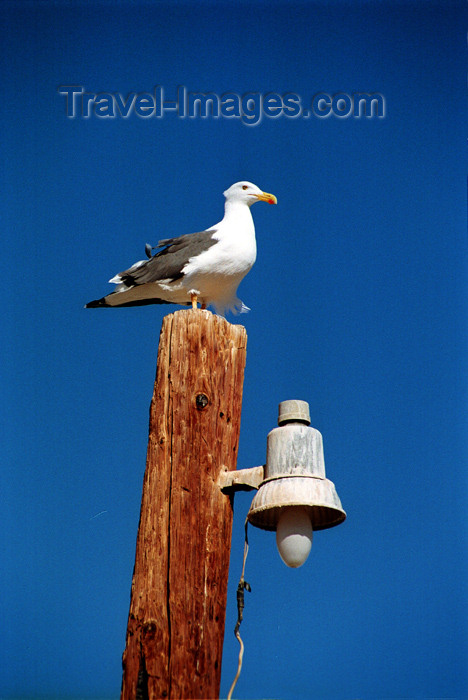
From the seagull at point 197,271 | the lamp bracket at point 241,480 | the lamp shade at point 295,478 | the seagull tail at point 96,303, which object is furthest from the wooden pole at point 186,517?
the seagull tail at point 96,303

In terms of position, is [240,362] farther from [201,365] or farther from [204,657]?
[204,657]

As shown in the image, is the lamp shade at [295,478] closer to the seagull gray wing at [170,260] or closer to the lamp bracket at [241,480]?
the lamp bracket at [241,480]

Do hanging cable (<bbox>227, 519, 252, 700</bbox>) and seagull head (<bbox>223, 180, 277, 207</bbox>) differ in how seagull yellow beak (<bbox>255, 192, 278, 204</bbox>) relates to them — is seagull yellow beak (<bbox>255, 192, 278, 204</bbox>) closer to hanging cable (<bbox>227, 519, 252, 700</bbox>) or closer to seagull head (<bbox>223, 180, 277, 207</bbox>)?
seagull head (<bbox>223, 180, 277, 207</bbox>)

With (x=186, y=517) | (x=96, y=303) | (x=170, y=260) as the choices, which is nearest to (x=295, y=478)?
(x=186, y=517)

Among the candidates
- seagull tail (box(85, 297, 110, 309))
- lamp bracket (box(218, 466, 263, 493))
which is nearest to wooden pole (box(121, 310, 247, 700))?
lamp bracket (box(218, 466, 263, 493))

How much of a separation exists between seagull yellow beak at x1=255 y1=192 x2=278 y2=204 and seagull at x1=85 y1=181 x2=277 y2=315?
1.60 feet

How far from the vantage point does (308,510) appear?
3252mm

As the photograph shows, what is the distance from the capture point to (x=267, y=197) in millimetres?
7074

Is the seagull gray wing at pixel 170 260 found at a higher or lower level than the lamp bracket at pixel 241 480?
higher

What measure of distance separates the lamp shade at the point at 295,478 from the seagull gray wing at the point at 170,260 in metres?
2.78

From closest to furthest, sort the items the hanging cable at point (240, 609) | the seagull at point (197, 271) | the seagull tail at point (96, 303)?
the hanging cable at point (240, 609) → the seagull at point (197, 271) → the seagull tail at point (96, 303)

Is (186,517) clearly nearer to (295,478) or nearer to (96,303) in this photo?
(295,478)

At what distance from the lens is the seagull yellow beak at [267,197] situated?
702 centimetres

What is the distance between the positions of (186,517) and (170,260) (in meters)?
3.10
